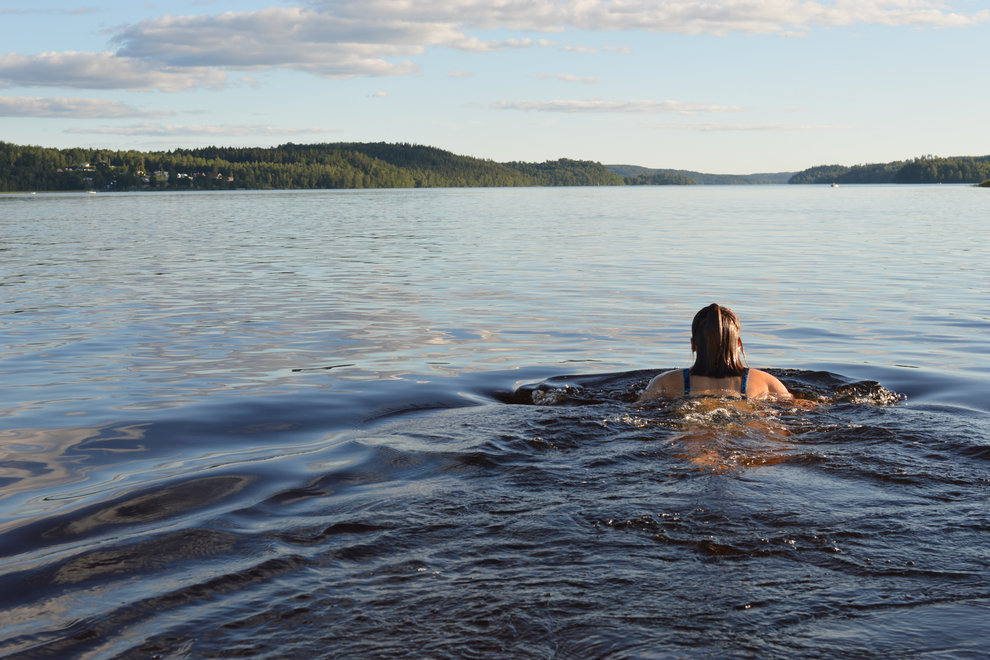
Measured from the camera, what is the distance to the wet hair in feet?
26.6

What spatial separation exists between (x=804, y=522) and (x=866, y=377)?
23.1ft

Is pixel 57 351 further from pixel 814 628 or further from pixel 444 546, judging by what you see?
pixel 814 628

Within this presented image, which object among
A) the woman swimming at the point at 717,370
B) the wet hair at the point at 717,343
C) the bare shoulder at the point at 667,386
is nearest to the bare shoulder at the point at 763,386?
the woman swimming at the point at 717,370

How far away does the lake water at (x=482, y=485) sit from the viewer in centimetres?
428

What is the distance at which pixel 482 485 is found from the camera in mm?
6664

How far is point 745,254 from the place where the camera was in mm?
30641

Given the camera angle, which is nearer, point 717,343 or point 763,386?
point 717,343

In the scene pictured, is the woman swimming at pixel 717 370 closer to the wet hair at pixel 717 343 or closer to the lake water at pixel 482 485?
the wet hair at pixel 717 343

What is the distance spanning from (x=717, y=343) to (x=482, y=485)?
2965 mm

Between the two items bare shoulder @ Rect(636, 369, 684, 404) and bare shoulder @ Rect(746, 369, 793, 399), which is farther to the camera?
bare shoulder @ Rect(636, 369, 684, 404)

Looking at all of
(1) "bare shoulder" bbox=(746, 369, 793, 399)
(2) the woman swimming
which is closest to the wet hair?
(2) the woman swimming

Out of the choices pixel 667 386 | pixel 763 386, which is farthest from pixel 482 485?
pixel 763 386

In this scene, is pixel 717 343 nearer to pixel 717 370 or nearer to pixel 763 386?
pixel 717 370

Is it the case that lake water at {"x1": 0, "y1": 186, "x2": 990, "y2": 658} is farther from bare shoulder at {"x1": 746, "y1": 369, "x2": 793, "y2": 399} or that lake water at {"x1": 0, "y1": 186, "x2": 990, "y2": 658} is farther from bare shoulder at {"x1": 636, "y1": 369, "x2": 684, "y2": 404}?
bare shoulder at {"x1": 636, "y1": 369, "x2": 684, "y2": 404}
